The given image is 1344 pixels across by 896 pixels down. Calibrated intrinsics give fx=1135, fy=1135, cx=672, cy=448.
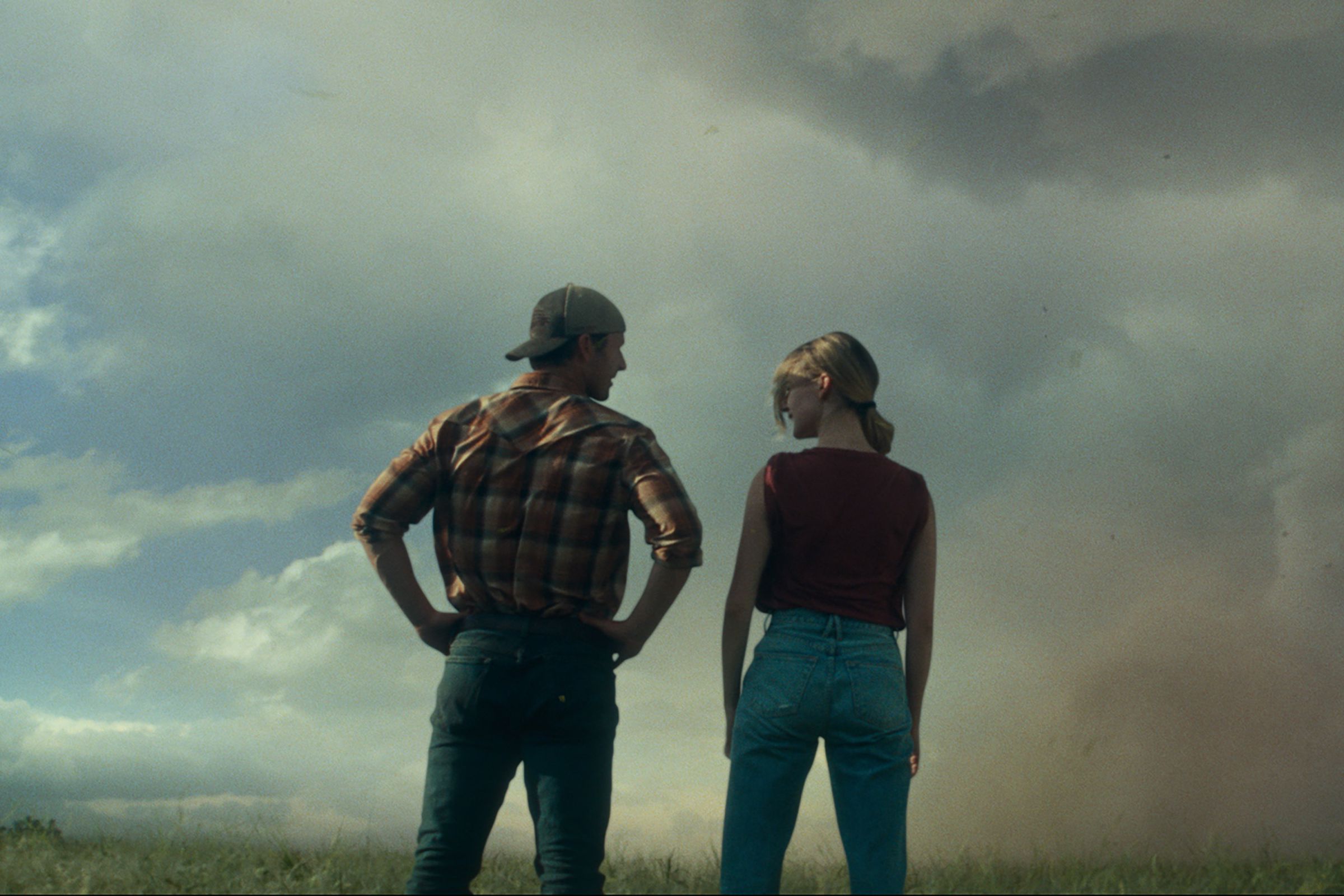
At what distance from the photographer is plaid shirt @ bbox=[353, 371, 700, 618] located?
426 centimetres

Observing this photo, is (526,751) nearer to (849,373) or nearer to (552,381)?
(552,381)

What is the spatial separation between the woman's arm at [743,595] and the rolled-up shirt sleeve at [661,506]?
0.63 ft

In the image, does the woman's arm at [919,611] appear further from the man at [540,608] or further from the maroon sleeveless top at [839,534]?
the man at [540,608]

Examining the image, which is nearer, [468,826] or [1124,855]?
[468,826]

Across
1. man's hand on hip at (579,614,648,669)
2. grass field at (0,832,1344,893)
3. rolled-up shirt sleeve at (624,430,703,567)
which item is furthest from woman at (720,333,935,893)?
grass field at (0,832,1344,893)

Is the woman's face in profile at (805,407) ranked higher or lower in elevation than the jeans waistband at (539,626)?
higher

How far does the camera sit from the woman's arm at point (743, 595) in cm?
427

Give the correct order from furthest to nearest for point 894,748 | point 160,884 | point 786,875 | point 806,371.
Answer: point 786,875
point 160,884
point 806,371
point 894,748

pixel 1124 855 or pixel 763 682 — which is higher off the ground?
pixel 763 682

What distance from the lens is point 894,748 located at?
13.6 ft

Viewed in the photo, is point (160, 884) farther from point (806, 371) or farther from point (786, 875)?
point (806, 371)

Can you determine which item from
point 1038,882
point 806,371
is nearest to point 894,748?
point 806,371

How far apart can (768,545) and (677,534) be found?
13.9 inches

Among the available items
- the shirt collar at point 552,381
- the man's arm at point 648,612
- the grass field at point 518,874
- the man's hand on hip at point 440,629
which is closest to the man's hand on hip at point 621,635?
the man's arm at point 648,612
